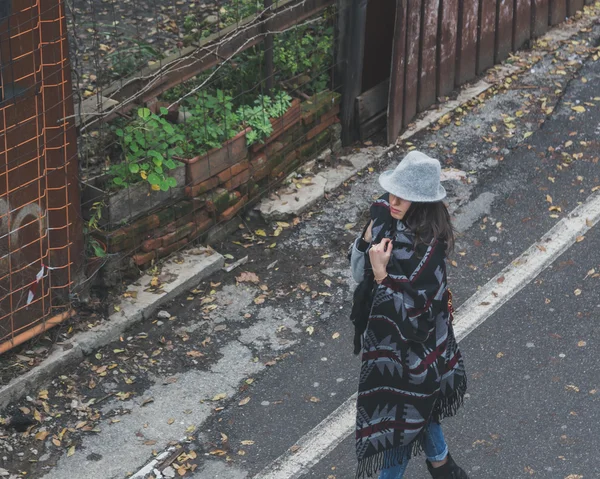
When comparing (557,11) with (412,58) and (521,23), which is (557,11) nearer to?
(521,23)

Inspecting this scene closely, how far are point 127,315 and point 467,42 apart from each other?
426 centimetres

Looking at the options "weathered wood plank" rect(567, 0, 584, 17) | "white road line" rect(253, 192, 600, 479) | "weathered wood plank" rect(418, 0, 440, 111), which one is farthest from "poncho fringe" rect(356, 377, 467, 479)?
"weathered wood plank" rect(567, 0, 584, 17)

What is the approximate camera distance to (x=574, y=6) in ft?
33.3

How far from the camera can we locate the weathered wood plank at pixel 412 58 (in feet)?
25.5

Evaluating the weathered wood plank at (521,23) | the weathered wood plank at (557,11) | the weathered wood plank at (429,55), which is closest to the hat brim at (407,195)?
the weathered wood plank at (429,55)

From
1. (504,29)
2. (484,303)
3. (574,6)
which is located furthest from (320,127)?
(574,6)

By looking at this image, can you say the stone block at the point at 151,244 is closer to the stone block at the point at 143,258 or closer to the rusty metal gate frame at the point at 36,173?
the stone block at the point at 143,258

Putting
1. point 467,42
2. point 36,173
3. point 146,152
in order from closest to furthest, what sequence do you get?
point 36,173, point 146,152, point 467,42

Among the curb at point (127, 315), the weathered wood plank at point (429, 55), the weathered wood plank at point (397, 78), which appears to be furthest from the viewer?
the weathered wood plank at point (429, 55)

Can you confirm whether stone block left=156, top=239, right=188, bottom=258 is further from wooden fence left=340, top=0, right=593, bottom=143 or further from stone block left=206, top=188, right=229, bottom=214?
wooden fence left=340, top=0, right=593, bottom=143

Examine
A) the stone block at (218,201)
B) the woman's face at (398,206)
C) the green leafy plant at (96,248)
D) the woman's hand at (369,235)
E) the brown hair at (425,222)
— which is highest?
the woman's face at (398,206)

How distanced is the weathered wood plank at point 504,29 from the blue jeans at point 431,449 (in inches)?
206

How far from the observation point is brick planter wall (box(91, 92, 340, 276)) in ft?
21.3

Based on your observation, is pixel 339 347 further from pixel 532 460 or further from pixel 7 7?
pixel 7 7
